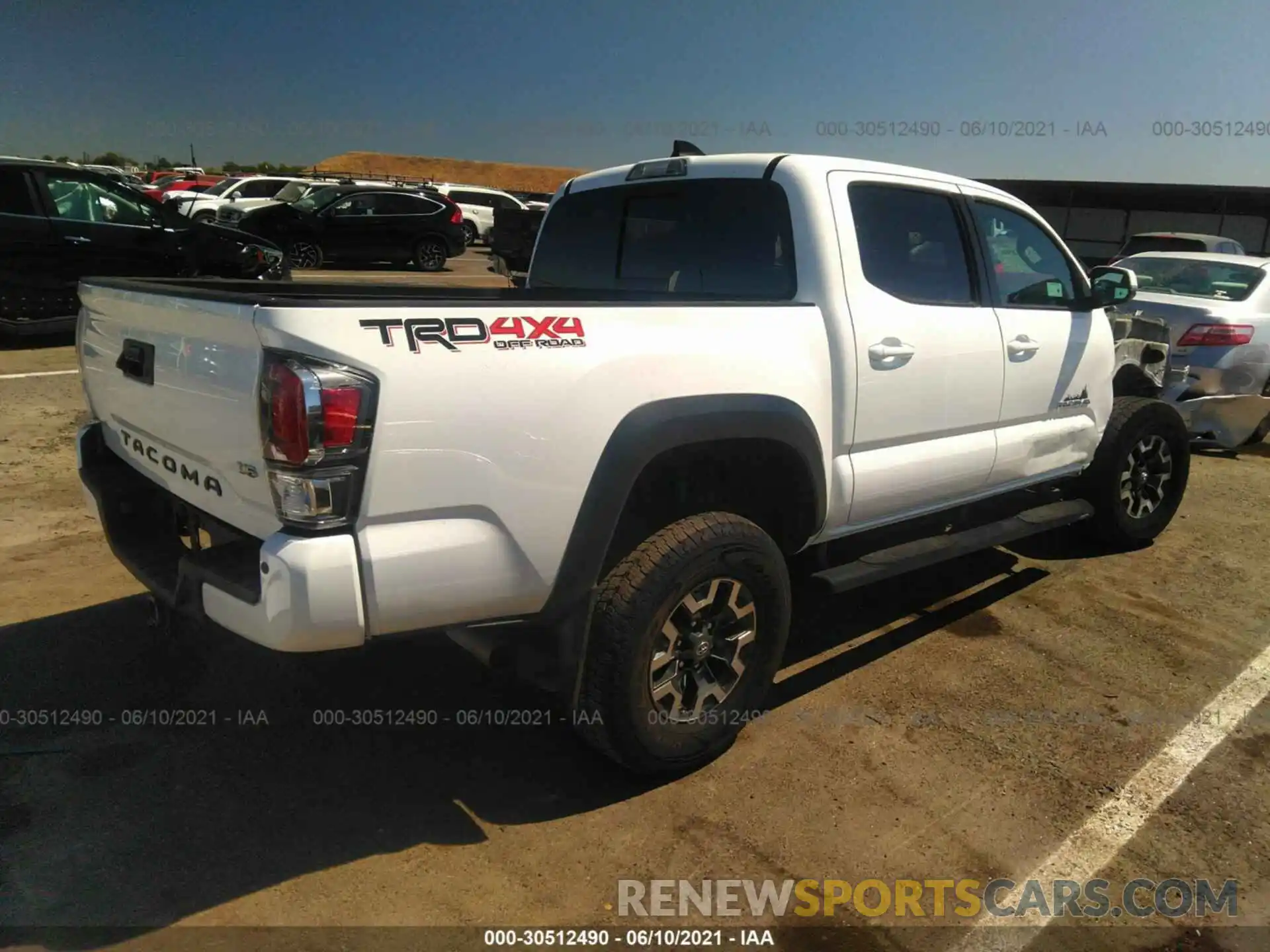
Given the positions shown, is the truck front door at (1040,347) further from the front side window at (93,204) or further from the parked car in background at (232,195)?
the parked car in background at (232,195)

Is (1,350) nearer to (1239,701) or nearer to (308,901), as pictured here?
(308,901)

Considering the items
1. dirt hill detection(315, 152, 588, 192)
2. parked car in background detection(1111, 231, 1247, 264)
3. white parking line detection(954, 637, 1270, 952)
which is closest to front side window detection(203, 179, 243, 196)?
parked car in background detection(1111, 231, 1247, 264)

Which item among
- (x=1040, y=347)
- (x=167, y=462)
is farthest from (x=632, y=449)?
(x=1040, y=347)

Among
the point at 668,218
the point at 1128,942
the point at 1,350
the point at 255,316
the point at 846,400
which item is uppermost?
the point at 668,218

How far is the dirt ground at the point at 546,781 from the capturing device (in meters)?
2.51

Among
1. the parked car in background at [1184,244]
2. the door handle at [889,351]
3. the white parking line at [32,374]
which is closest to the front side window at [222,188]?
the white parking line at [32,374]

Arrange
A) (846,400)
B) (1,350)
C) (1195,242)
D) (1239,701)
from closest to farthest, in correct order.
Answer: (846,400) → (1239,701) → (1,350) → (1195,242)

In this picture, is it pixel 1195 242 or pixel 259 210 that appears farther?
pixel 259 210

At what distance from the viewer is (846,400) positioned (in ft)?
10.7

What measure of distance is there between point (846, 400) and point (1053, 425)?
1753 millimetres

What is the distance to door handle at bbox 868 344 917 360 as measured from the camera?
335cm

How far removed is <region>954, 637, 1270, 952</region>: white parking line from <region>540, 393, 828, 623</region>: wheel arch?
1412mm

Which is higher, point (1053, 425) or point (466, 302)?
point (466, 302)

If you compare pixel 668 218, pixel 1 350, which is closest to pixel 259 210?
pixel 1 350
